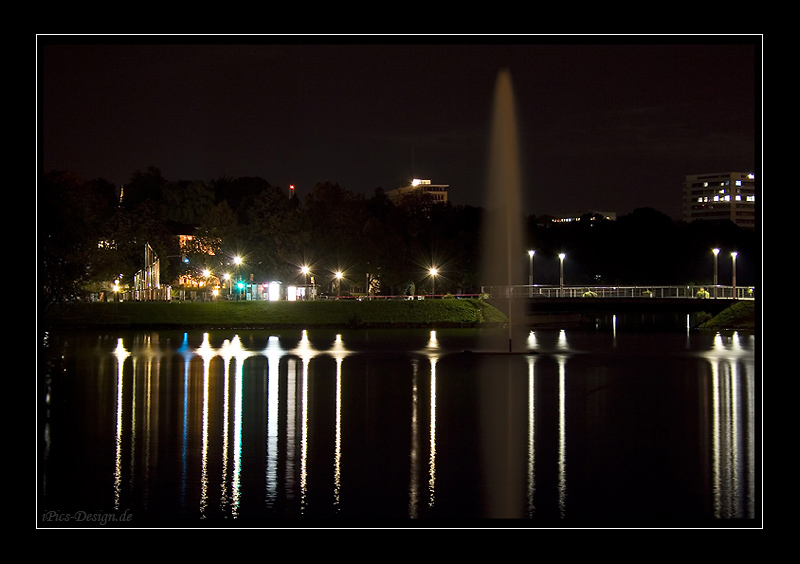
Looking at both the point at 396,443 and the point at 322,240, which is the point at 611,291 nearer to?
the point at 322,240

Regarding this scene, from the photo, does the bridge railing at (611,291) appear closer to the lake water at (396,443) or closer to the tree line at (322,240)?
the tree line at (322,240)

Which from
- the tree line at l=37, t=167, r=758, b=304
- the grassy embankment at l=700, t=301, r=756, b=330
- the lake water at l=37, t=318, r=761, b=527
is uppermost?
the tree line at l=37, t=167, r=758, b=304

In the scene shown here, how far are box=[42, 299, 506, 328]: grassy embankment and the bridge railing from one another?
1213 cm

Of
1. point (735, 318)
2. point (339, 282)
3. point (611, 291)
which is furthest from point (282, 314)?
point (611, 291)

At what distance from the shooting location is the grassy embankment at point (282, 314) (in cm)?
6450

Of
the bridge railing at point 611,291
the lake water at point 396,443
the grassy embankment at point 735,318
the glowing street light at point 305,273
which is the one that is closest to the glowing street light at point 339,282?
the glowing street light at point 305,273

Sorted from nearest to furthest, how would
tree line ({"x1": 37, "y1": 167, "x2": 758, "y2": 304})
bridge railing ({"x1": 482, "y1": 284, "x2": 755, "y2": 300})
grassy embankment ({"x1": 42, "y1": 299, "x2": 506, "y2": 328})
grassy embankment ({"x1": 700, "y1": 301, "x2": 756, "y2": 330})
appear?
1. tree line ({"x1": 37, "y1": 167, "x2": 758, "y2": 304})
2. grassy embankment ({"x1": 42, "y1": 299, "x2": 506, "y2": 328})
3. grassy embankment ({"x1": 700, "y1": 301, "x2": 756, "y2": 330})
4. bridge railing ({"x1": 482, "y1": 284, "x2": 755, "y2": 300})

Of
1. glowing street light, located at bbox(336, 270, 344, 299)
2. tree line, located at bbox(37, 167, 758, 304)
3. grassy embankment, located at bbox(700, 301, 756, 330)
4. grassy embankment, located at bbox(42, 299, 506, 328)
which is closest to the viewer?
tree line, located at bbox(37, 167, 758, 304)

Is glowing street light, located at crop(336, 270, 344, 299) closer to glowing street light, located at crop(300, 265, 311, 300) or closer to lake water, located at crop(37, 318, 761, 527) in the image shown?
glowing street light, located at crop(300, 265, 311, 300)

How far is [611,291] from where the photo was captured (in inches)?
3903

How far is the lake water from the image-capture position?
15.7m

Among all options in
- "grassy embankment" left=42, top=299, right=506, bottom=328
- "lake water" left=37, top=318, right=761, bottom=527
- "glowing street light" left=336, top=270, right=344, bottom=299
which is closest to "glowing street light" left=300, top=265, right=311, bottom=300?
"glowing street light" left=336, top=270, right=344, bottom=299

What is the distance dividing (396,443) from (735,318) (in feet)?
168
